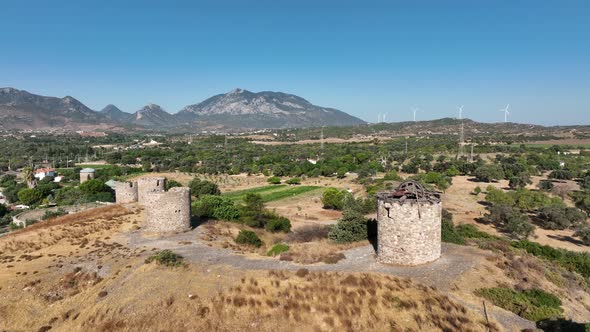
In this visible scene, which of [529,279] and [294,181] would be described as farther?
[294,181]

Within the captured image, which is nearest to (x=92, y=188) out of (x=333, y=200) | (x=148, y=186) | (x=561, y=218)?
(x=148, y=186)

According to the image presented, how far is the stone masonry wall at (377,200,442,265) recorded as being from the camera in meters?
19.9

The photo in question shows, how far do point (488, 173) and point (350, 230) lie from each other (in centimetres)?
5758

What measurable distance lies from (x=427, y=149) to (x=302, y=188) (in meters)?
69.7

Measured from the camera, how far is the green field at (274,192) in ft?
210

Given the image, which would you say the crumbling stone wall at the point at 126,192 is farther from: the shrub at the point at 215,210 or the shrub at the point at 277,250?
the shrub at the point at 277,250

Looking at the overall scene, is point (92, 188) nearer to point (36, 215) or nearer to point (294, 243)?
point (36, 215)

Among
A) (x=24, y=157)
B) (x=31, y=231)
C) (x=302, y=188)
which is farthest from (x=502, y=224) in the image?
(x=24, y=157)

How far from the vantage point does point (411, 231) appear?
65.4 ft

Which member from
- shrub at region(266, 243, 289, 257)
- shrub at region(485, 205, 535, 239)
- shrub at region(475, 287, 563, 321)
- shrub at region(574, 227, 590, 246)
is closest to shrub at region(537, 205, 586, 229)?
shrub at region(485, 205, 535, 239)

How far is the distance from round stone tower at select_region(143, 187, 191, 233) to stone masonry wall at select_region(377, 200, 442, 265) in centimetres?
1603

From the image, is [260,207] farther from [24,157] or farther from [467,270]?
[24,157]

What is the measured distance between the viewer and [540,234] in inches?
1599

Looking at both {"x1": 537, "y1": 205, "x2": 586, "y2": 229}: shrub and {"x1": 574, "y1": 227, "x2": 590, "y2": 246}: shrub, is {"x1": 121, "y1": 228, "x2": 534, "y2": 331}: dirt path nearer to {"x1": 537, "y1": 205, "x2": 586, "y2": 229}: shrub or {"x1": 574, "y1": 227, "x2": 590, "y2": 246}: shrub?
{"x1": 574, "y1": 227, "x2": 590, "y2": 246}: shrub
